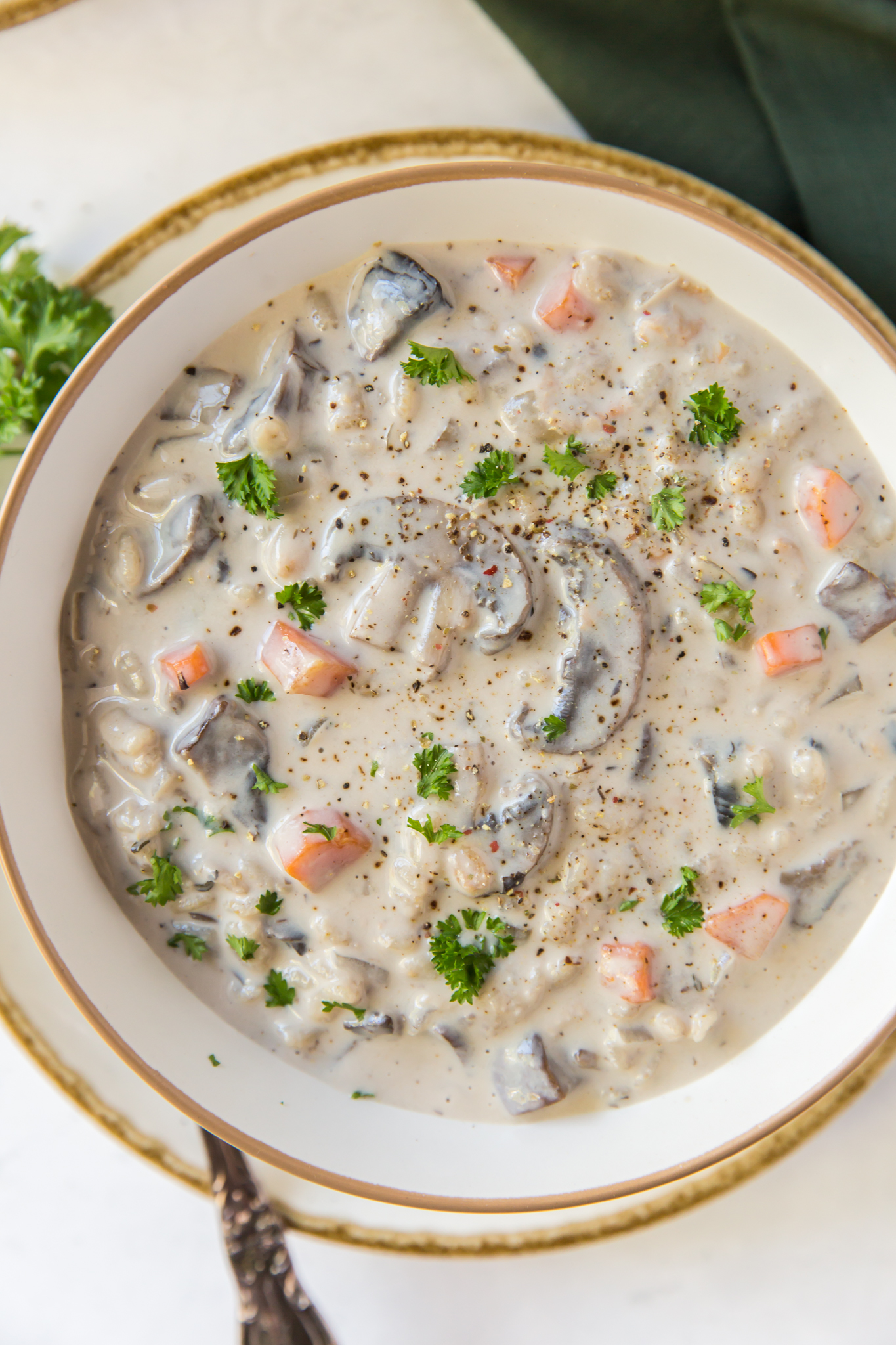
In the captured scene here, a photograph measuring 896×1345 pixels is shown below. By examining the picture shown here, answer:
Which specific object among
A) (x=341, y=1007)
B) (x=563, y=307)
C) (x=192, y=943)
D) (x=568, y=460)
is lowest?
(x=341, y=1007)

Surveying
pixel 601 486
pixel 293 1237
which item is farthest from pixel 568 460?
pixel 293 1237

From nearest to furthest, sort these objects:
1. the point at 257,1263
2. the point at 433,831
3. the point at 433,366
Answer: the point at 433,366, the point at 433,831, the point at 257,1263

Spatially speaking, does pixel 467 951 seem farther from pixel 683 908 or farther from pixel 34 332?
pixel 34 332

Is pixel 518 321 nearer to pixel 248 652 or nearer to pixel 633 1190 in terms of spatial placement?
pixel 248 652

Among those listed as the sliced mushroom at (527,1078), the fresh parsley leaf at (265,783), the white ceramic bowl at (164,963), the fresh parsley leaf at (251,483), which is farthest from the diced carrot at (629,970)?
the fresh parsley leaf at (251,483)

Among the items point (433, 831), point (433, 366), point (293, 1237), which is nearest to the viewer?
point (433, 366)

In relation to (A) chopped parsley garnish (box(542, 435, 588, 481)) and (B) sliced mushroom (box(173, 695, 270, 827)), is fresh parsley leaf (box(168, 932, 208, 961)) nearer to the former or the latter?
(B) sliced mushroom (box(173, 695, 270, 827))

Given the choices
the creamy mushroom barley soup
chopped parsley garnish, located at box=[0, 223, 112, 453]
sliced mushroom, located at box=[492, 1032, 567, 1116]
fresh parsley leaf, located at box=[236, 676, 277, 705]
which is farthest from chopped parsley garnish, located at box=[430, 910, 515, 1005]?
chopped parsley garnish, located at box=[0, 223, 112, 453]
